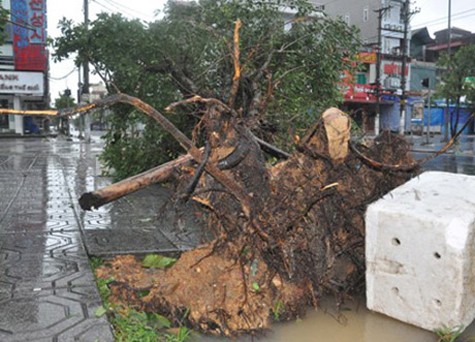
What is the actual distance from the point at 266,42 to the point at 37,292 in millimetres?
5618

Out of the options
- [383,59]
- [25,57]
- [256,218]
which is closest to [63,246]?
[256,218]

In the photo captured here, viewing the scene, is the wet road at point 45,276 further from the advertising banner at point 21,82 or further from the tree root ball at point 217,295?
the advertising banner at point 21,82

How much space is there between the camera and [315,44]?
9.41 meters

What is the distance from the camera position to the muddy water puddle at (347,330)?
366cm

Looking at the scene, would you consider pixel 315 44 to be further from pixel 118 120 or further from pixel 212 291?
pixel 212 291

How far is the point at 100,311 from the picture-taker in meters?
3.55

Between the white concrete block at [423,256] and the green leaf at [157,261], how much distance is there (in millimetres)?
1980

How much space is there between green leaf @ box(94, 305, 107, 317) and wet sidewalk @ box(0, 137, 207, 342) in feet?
0.13

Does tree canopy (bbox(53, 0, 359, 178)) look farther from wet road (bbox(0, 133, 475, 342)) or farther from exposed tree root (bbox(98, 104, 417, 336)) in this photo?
exposed tree root (bbox(98, 104, 417, 336))

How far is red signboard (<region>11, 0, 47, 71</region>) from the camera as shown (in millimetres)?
32812

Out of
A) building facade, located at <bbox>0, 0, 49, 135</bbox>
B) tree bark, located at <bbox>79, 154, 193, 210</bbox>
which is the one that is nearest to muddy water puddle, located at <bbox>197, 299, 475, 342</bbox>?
tree bark, located at <bbox>79, 154, 193, 210</bbox>

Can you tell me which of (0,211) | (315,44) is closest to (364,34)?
(315,44)

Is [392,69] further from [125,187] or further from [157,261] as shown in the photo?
[125,187]

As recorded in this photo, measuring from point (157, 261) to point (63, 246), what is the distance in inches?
47.4
